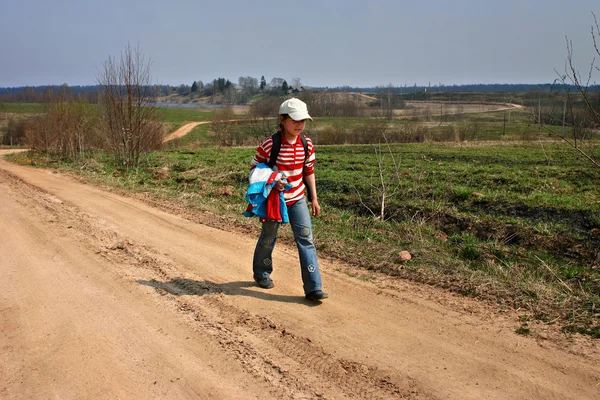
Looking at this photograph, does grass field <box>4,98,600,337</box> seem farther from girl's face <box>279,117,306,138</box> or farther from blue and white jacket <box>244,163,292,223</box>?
girl's face <box>279,117,306,138</box>

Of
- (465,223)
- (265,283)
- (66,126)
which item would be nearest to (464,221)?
(465,223)

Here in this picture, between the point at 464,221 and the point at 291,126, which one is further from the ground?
the point at 291,126

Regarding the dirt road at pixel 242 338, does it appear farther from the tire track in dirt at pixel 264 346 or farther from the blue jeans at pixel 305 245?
the blue jeans at pixel 305 245

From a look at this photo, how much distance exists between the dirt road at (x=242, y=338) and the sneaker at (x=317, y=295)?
92mm

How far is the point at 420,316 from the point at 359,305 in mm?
644

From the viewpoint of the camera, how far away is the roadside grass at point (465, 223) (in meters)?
5.80

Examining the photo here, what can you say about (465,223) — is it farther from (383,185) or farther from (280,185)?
(280,185)

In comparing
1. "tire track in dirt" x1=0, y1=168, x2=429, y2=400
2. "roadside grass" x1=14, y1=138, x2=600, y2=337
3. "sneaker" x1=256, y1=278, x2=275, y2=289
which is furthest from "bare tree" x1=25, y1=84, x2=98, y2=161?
"sneaker" x1=256, y1=278, x2=275, y2=289

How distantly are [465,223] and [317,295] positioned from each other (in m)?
5.48

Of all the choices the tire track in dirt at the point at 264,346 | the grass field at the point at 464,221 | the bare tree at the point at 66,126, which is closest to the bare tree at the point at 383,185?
the grass field at the point at 464,221

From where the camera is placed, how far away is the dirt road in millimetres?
3807

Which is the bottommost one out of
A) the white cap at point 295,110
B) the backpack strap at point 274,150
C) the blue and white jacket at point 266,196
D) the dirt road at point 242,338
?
the dirt road at point 242,338

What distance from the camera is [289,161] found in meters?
5.29

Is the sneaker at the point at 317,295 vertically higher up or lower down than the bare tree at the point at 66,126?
lower down
